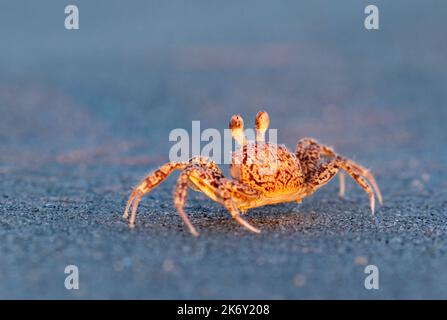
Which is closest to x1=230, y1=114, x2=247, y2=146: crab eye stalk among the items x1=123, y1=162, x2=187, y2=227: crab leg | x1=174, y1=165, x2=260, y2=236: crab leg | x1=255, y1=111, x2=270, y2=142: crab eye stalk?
x1=255, y1=111, x2=270, y2=142: crab eye stalk

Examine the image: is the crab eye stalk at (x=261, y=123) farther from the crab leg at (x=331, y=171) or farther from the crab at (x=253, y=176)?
the crab leg at (x=331, y=171)

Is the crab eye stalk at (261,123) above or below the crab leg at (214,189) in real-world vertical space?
above

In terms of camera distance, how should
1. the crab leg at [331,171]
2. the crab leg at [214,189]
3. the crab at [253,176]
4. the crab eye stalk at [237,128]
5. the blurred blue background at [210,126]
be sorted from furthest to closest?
1. the crab eye stalk at [237,128]
2. the crab leg at [331,171]
3. the crab at [253,176]
4. the crab leg at [214,189]
5. the blurred blue background at [210,126]

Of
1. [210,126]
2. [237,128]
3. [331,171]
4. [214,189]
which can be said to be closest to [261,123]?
[237,128]

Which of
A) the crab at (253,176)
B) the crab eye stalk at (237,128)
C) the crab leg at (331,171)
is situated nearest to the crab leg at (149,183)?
the crab at (253,176)

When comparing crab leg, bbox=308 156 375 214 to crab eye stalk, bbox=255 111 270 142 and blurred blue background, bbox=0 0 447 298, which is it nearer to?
blurred blue background, bbox=0 0 447 298

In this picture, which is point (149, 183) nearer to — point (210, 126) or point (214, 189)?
point (214, 189)

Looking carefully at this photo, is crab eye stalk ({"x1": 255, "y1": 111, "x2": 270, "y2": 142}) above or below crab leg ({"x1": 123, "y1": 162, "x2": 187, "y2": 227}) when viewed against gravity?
above
